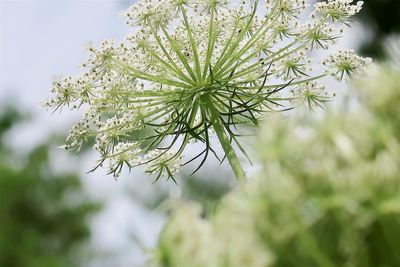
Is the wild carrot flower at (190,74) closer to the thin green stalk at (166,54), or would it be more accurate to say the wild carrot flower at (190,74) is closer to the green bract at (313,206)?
the thin green stalk at (166,54)

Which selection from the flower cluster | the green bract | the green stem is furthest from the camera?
the flower cluster

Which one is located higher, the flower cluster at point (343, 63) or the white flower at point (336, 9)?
the white flower at point (336, 9)

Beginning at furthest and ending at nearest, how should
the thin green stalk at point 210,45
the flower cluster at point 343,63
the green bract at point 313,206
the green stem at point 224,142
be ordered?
1. the flower cluster at point 343,63
2. the thin green stalk at point 210,45
3. the green stem at point 224,142
4. the green bract at point 313,206

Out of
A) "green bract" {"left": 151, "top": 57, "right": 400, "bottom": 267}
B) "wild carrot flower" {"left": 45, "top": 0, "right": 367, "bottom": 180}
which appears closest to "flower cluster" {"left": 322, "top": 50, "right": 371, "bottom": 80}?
"wild carrot flower" {"left": 45, "top": 0, "right": 367, "bottom": 180}

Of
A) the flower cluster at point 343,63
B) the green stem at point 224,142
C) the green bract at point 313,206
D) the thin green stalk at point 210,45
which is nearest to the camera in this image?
the green bract at point 313,206

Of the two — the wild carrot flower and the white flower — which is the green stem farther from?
the white flower

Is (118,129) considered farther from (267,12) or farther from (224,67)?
(267,12)

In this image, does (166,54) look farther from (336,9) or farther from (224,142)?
(336,9)

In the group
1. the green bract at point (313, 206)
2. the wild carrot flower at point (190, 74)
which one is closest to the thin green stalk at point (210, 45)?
the wild carrot flower at point (190, 74)
